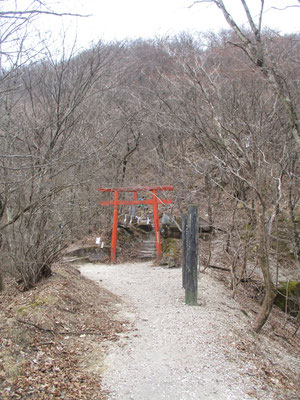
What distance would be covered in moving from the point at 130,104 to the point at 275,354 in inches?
438

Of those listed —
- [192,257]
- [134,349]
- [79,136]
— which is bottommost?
[134,349]

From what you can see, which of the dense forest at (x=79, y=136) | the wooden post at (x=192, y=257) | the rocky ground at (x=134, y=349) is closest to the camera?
the rocky ground at (x=134, y=349)

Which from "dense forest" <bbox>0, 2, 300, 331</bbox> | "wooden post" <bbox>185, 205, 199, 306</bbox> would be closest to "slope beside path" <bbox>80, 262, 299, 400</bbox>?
"wooden post" <bbox>185, 205, 199, 306</bbox>

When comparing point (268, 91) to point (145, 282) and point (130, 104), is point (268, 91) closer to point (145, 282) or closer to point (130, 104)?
point (145, 282)

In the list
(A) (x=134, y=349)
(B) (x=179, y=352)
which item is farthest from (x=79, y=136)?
(B) (x=179, y=352)

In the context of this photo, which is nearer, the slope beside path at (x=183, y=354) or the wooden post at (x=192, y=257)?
the slope beside path at (x=183, y=354)

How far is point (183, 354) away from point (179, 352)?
7cm

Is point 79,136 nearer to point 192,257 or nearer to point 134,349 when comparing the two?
point 192,257

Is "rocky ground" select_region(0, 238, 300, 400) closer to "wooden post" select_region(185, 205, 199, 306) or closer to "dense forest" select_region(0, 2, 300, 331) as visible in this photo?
"wooden post" select_region(185, 205, 199, 306)

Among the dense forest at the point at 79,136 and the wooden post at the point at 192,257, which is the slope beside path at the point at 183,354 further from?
the dense forest at the point at 79,136

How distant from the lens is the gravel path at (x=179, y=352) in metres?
3.42

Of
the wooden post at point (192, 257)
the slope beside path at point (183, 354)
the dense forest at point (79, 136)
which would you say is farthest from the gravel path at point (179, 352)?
the dense forest at point (79, 136)

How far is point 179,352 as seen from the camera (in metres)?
4.23

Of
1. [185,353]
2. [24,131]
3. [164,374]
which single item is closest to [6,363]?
[164,374]
